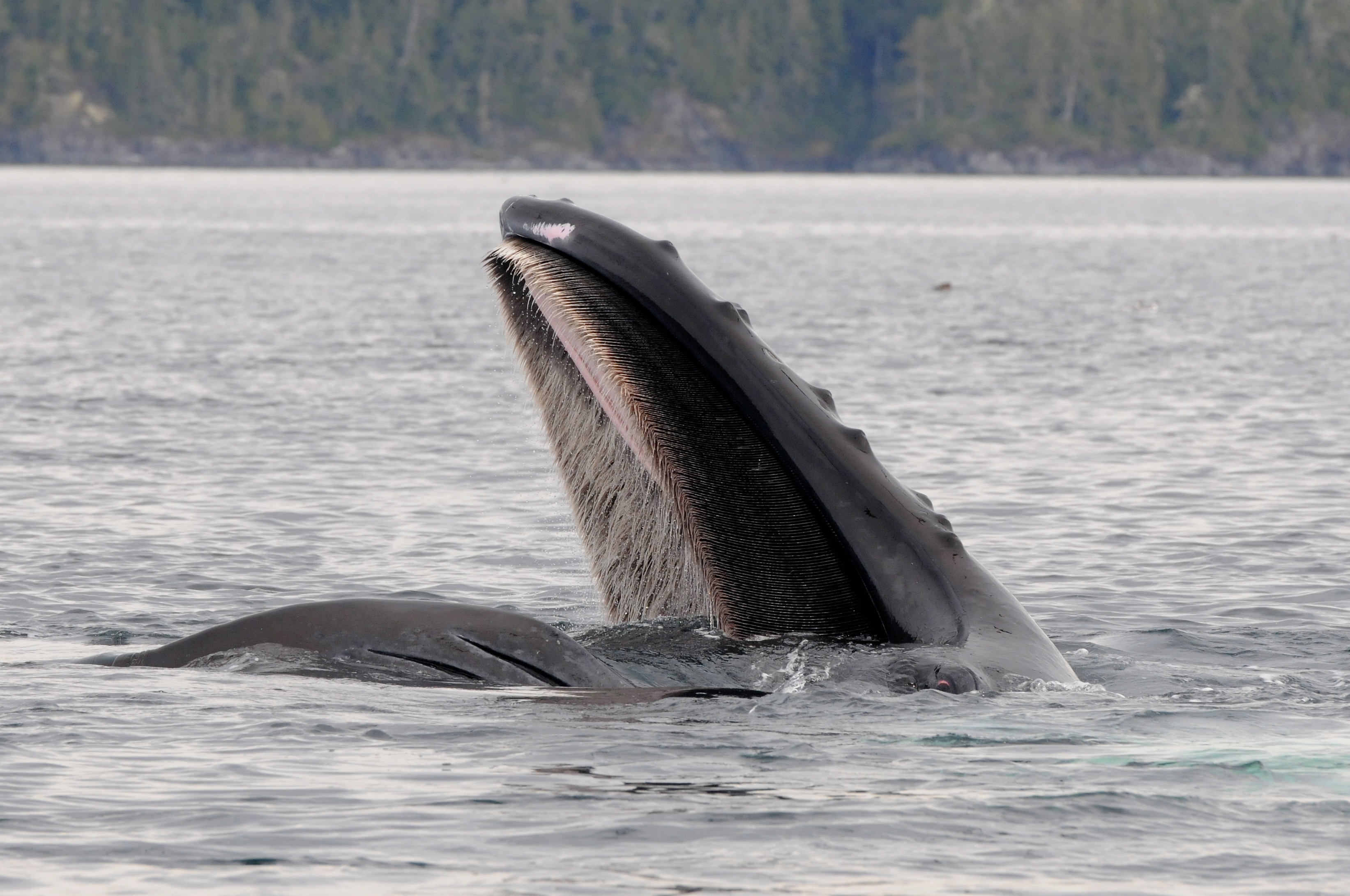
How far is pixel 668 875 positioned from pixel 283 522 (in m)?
9.98

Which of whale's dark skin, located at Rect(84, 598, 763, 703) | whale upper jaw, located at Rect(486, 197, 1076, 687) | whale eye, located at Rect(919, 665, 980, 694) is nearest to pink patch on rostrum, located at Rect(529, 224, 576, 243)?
whale upper jaw, located at Rect(486, 197, 1076, 687)

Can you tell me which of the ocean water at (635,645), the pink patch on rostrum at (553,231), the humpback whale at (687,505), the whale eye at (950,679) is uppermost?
the pink patch on rostrum at (553,231)

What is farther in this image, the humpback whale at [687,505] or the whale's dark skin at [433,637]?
the whale's dark skin at [433,637]

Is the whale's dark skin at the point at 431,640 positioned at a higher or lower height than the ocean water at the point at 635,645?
higher

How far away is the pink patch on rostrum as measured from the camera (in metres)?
7.14

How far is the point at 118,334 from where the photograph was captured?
35.6m

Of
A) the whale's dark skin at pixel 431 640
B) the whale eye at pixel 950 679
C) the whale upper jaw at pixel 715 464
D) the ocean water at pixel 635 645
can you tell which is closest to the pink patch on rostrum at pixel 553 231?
the whale upper jaw at pixel 715 464

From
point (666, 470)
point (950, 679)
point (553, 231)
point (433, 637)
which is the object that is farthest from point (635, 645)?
point (553, 231)

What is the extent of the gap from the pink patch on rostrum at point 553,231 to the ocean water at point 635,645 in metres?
0.90

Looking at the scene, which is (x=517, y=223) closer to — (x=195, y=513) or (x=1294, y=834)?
(x=1294, y=834)

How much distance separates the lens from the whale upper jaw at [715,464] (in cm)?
715

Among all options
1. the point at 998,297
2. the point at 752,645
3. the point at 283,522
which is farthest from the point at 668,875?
the point at 998,297

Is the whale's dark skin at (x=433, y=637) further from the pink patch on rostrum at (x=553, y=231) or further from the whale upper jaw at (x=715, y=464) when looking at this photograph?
the pink patch on rostrum at (x=553, y=231)

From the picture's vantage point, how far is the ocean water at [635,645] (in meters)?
7.13
